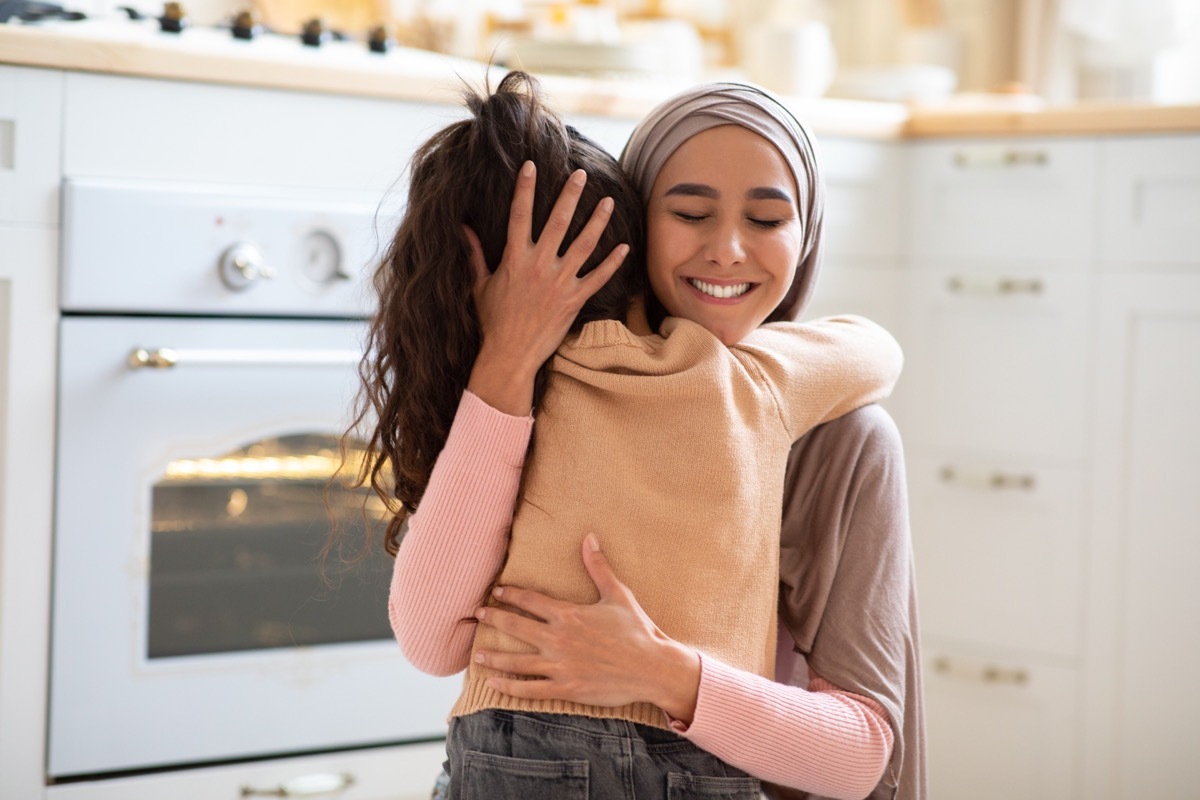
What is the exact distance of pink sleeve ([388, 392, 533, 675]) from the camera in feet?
2.82

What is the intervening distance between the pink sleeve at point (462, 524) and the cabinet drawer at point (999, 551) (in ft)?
3.60

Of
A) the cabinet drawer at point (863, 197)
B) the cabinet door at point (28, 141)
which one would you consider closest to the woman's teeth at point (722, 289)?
the cabinet door at point (28, 141)

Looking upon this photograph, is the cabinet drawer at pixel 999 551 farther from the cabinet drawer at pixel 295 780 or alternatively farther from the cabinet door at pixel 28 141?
the cabinet door at pixel 28 141

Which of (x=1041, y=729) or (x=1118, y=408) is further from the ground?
(x=1118, y=408)

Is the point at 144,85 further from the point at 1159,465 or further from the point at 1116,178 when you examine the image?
the point at 1159,465

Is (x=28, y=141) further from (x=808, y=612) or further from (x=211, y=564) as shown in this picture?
(x=808, y=612)

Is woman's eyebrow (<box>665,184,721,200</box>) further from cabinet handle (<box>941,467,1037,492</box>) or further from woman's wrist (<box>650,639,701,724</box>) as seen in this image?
cabinet handle (<box>941,467,1037,492</box>)

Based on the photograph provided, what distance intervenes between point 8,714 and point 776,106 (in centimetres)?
103

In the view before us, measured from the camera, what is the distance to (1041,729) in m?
1.73

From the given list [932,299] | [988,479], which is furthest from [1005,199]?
[988,479]

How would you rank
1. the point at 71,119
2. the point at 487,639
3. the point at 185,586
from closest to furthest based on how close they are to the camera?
the point at 487,639 → the point at 71,119 → the point at 185,586

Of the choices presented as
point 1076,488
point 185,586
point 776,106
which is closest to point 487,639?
point 776,106

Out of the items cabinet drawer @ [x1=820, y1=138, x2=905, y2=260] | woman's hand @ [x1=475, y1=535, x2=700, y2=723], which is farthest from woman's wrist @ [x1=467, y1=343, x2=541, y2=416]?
cabinet drawer @ [x1=820, y1=138, x2=905, y2=260]

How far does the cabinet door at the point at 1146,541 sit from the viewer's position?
5.34ft
